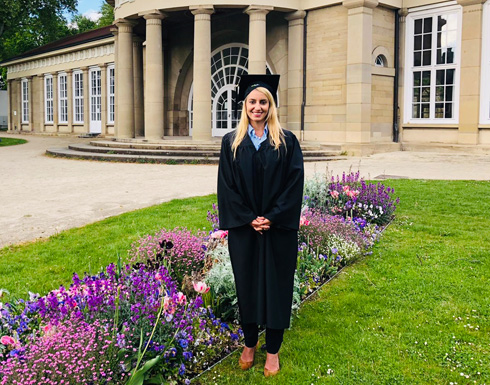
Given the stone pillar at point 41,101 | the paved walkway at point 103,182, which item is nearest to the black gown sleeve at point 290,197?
the paved walkway at point 103,182

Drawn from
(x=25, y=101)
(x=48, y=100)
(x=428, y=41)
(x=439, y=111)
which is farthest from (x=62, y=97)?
(x=439, y=111)

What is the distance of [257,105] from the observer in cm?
379

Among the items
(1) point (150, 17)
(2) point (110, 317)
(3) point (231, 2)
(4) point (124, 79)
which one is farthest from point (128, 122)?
(2) point (110, 317)

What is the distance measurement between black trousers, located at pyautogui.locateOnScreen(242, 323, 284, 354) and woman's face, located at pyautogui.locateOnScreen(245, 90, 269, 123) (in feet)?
5.02

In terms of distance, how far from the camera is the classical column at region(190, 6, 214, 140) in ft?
65.6

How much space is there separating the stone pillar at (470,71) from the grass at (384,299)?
1131cm

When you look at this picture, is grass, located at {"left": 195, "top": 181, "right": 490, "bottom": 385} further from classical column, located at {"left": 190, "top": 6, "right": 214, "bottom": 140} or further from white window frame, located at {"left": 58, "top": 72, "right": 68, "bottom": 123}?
white window frame, located at {"left": 58, "top": 72, "right": 68, "bottom": 123}

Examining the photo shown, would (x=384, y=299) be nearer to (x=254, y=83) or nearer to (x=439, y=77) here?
(x=254, y=83)

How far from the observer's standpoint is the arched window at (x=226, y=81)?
24.7 meters

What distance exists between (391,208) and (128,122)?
58.2 feet

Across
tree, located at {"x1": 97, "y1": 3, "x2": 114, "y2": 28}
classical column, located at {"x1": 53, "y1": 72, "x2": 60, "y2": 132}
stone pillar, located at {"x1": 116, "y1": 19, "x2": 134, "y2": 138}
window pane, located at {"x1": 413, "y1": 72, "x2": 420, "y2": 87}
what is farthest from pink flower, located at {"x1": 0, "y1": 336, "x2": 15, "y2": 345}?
tree, located at {"x1": 97, "y1": 3, "x2": 114, "y2": 28}

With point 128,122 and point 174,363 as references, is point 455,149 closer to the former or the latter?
point 128,122

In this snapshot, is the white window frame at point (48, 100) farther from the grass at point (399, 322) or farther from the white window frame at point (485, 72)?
the grass at point (399, 322)

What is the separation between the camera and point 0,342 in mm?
3340
